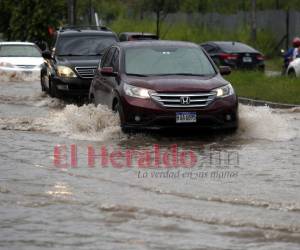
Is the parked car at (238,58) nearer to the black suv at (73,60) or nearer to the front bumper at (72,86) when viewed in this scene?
the black suv at (73,60)

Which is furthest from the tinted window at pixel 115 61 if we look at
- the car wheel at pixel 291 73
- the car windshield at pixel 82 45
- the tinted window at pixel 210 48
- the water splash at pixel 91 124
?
the tinted window at pixel 210 48

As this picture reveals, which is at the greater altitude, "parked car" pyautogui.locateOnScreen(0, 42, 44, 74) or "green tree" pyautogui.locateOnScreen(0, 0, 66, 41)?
"parked car" pyautogui.locateOnScreen(0, 42, 44, 74)

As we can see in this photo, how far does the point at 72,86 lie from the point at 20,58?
931cm

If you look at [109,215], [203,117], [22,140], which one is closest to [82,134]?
[22,140]

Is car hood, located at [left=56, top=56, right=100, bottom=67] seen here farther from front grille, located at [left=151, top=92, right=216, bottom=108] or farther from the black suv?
front grille, located at [left=151, top=92, right=216, bottom=108]

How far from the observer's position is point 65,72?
2147cm

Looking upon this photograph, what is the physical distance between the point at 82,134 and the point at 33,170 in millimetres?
3551

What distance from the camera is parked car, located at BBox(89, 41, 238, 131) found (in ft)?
46.7

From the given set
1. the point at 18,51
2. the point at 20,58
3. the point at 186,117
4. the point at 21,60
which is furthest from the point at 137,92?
the point at 18,51

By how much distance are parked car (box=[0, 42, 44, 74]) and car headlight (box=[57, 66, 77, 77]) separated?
829 centimetres

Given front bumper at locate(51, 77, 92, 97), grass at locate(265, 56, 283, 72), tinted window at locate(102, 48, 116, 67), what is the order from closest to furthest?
tinted window at locate(102, 48, 116, 67) → front bumper at locate(51, 77, 92, 97) → grass at locate(265, 56, 283, 72)

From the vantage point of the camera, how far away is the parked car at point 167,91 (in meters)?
14.2

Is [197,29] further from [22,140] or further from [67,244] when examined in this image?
[67,244]

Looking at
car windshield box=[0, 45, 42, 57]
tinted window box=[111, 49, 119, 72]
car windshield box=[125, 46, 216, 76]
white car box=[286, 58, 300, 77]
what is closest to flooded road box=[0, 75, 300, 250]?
tinted window box=[111, 49, 119, 72]
